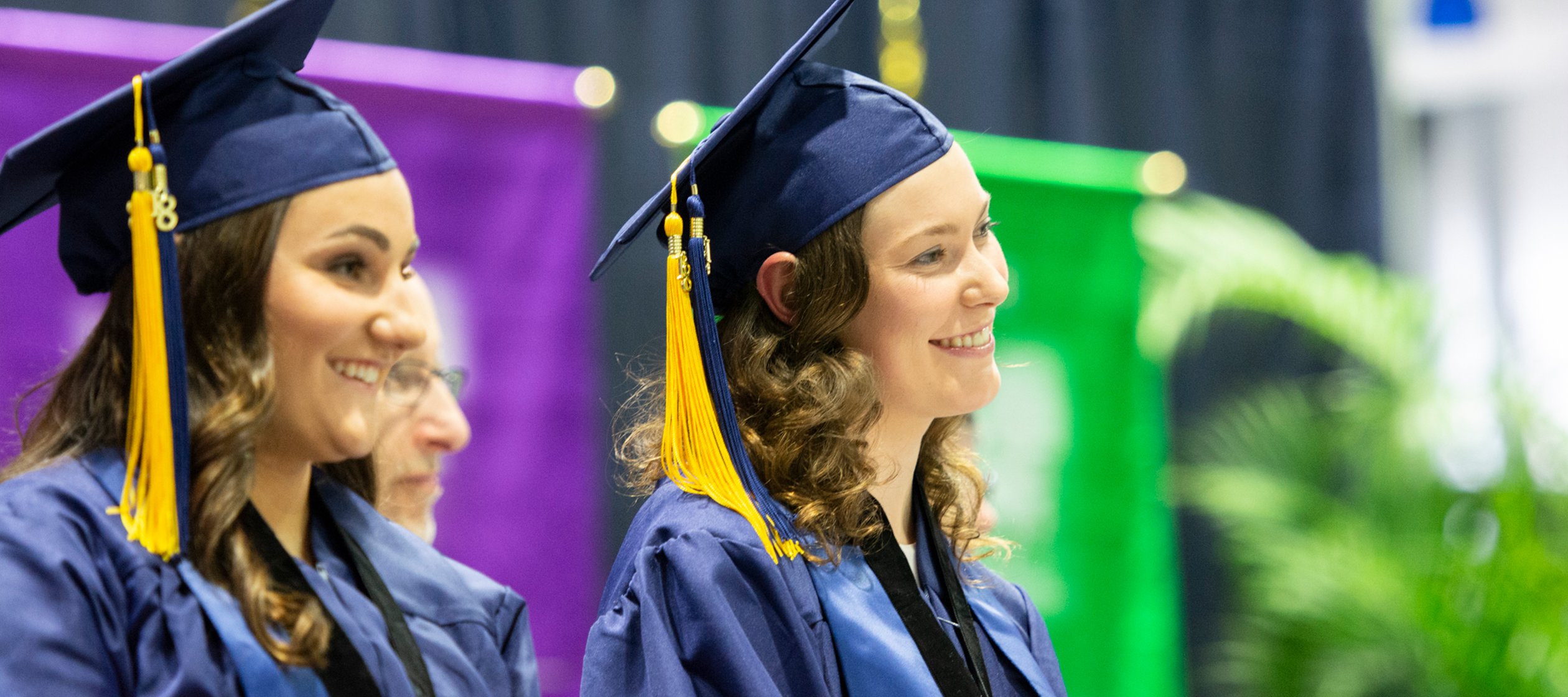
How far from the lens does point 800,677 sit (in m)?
1.58

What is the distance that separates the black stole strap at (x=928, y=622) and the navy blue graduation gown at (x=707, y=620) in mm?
108

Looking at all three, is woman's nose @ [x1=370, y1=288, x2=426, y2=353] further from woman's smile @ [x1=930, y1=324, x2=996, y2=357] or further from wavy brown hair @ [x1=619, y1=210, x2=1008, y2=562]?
woman's smile @ [x1=930, y1=324, x2=996, y2=357]

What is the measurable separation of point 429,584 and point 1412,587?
8.62 ft

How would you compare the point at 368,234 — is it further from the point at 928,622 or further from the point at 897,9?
the point at 897,9

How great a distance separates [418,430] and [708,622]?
79 centimetres

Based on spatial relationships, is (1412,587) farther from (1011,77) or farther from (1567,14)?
(1567,14)

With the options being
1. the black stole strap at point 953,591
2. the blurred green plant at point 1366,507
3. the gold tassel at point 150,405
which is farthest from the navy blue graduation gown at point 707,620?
the blurred green plant at point 1366,507

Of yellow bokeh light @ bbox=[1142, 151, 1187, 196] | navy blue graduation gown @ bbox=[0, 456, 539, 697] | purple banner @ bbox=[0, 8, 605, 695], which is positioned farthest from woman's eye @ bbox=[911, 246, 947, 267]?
yellow bokeh light @ bbox=[1142, 151, 1187, 196]

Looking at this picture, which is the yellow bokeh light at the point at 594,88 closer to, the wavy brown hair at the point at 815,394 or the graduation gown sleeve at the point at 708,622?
the wavy brown hair at the point at 815,394

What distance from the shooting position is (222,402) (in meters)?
1.46

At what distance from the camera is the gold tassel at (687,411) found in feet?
5.46

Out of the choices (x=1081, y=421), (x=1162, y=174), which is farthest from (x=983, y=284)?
→ (x=1162, y=174)

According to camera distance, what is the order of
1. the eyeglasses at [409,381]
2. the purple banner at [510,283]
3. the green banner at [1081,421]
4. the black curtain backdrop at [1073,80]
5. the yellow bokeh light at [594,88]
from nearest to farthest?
the eyeglasses at [409,381] < the purple banner at [510,283] < the yellow bokeh light at [594,88] < the green banner at [1081,421] < the black curtain backdrop at [1073,80]

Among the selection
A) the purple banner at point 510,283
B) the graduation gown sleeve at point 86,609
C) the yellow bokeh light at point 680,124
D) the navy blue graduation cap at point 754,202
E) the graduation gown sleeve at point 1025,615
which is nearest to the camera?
the graduation gown sleeve at point 86,609
